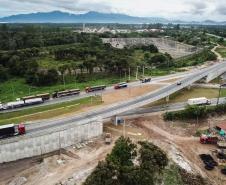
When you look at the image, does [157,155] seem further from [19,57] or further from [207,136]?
[19,57]

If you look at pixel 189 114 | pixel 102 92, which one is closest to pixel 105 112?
pixel 102 92

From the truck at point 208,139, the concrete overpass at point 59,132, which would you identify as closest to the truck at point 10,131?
the concrete overpass at point 59,132

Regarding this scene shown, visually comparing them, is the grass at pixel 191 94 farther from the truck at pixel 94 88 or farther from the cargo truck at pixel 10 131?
the cargo truck at pixel 10 131

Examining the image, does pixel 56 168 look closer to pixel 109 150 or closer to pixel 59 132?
pixel 59 132

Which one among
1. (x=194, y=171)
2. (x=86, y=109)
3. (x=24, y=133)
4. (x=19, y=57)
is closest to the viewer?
(x=194, y=171)

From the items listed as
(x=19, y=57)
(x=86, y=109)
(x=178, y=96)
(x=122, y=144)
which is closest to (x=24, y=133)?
(x=86, y=109)
